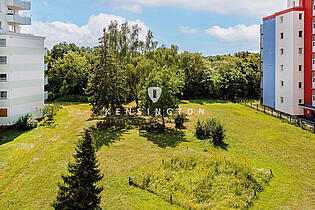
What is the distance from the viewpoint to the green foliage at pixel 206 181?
434 inches

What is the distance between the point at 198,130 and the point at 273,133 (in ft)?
24.2

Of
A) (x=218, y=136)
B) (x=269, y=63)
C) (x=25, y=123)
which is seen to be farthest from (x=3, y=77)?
(x=269, y=63)

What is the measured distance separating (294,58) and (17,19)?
112ft

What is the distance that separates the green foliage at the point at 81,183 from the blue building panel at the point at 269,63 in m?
28.3

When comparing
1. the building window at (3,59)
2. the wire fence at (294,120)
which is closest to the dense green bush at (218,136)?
the wire fence at (294,120)

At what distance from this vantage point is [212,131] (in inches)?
778

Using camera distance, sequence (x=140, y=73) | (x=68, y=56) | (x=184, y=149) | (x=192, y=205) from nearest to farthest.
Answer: (x=192, y=205) → (x=184, y=149) → (x=140, y=73) → (x=68, y=56)

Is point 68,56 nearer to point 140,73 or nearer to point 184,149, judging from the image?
point 140,73

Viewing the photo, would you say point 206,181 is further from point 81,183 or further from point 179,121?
point 179,121

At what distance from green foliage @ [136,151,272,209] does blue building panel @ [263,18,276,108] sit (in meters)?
20.7

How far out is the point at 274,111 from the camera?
3033 cm

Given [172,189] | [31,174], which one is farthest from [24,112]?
[172,189]

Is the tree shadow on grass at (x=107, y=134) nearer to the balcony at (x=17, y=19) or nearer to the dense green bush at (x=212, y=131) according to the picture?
the dense green bush at (x=212, y=131)

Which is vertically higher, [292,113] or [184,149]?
[292,113]
